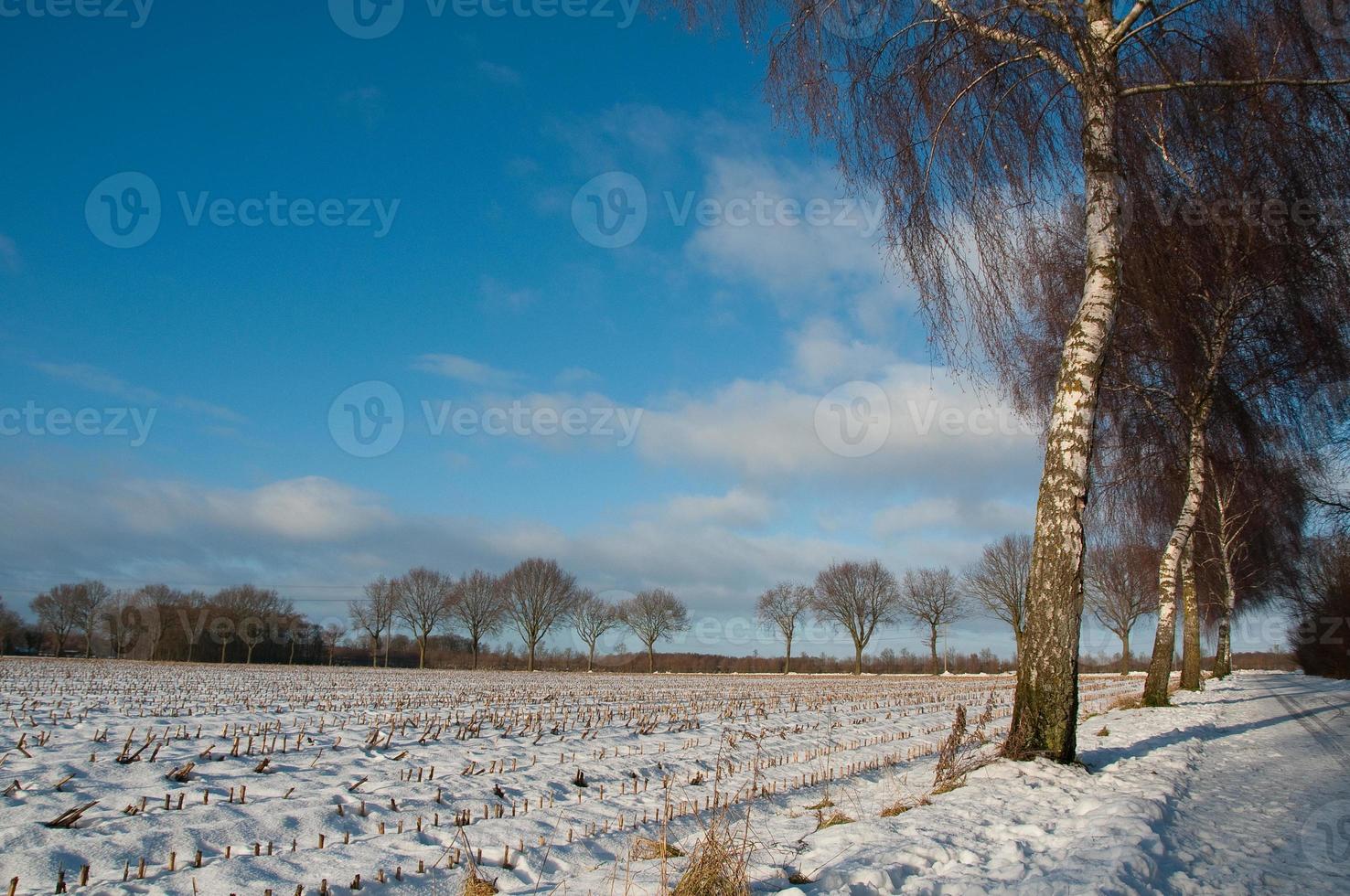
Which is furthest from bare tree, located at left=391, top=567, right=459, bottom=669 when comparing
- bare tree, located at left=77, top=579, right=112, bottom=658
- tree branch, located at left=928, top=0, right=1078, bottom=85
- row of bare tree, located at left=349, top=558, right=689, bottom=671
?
tree branch, located at left=928, top=0, right=1078, bottom=85

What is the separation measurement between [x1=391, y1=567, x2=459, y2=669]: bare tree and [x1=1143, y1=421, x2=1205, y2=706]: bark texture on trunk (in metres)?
68.6

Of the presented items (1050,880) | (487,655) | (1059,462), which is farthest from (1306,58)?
(487,655)

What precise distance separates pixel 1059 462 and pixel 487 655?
87.1m

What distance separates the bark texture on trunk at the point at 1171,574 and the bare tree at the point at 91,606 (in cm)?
9272

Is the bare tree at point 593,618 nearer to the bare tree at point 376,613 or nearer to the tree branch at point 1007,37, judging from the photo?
the bare tree at point 376,613

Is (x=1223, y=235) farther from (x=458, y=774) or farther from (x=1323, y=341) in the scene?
(x=458, y=774)

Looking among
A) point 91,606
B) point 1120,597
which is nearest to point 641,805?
point 1120,597

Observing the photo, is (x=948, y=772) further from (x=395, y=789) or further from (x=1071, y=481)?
(x=395, y=789)

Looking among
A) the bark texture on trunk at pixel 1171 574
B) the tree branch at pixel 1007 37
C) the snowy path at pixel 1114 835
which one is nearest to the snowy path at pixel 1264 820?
the snowy path at pixel 1114 835

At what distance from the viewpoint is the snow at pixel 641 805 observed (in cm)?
410

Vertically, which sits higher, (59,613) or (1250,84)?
(1250,84)

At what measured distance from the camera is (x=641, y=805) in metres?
7.70

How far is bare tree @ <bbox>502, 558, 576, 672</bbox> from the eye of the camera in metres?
71.8

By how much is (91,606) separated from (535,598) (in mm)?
48728
